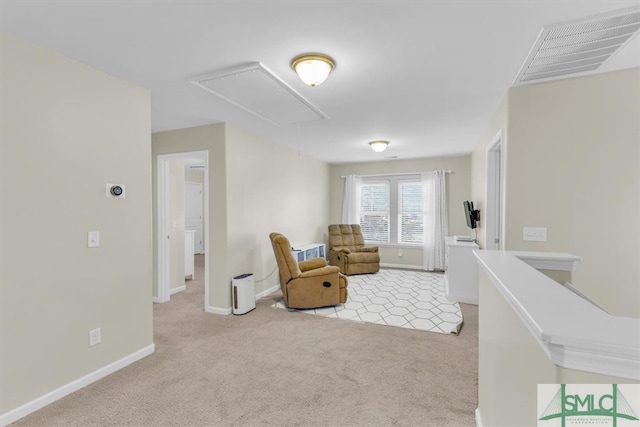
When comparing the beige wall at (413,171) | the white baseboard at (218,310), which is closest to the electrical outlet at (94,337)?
the white baseboard at (218,310)

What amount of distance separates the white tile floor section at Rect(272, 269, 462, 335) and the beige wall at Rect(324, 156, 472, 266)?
109cm

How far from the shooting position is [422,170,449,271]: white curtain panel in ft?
20.2

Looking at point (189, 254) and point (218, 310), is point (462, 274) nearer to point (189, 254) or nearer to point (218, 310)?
point (218, 310)

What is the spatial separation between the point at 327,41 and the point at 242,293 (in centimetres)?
298

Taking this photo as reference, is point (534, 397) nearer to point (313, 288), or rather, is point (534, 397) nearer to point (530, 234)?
point (530, 234)

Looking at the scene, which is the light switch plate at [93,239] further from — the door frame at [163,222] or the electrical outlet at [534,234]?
the electrical outlet at [534,234]

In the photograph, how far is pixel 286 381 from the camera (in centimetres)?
228

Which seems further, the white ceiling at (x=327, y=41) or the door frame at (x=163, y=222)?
the door frame at (x=163, y=222)

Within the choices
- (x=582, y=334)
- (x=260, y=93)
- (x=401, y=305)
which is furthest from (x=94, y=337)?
(x=401, y=305)

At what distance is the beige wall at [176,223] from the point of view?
462 centimetres

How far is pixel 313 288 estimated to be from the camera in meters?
3.84

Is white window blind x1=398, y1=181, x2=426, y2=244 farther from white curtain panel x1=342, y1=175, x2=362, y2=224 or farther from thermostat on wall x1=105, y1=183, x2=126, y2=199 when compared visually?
thermostat on wall x1=105, y1=183, x2=126, y2=199

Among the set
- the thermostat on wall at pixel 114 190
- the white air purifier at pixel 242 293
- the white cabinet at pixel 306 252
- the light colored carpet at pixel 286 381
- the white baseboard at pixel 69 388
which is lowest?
the light colored carpet at pixel 286 381

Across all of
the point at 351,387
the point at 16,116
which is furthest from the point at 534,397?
the point at 16,116
